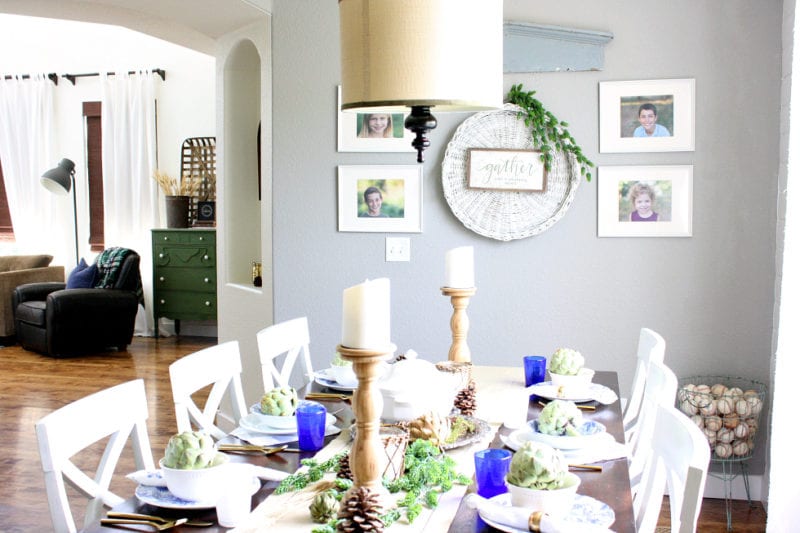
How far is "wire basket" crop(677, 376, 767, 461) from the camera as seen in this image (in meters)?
3.64

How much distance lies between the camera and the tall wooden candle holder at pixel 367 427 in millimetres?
1508

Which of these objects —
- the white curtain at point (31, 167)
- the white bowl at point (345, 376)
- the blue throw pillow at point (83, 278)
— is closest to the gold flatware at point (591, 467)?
the white bowl at point (345, 376)

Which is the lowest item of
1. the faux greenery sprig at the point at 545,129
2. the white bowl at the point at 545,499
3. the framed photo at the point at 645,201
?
the white bowl at the point at 545,499

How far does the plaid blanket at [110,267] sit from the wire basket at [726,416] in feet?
A: 17.1

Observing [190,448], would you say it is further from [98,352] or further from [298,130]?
[98,352]

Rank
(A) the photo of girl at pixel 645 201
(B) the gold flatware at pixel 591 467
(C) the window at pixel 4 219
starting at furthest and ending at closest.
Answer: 1. (C) the window at pixel 4 219
2. (A) the photo of girl at pixel 645 201
3. (B) the gold flatware at pixel 591 467

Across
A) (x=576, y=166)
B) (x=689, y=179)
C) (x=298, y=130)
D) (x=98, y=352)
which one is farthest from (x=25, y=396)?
(x=689, y=179)

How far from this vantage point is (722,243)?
379 cm

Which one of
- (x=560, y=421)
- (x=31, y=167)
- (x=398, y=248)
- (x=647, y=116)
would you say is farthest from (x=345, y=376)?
(x=31, y=167)

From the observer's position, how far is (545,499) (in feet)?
5.11

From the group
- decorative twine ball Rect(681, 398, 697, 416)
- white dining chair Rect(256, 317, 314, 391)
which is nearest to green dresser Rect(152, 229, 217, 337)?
white dining chair Rect(256, 317, 314, 391)

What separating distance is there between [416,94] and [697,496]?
109cm

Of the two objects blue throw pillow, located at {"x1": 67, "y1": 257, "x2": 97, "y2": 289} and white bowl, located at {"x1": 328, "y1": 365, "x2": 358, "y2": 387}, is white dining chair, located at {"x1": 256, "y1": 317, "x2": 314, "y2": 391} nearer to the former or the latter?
white bowl, located at {"x1": 328, "y1": 365, "x2": 358, "y2": 387}

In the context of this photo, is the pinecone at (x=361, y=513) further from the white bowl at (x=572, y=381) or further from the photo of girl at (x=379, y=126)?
the photo of girl at (x=379, y=126)
